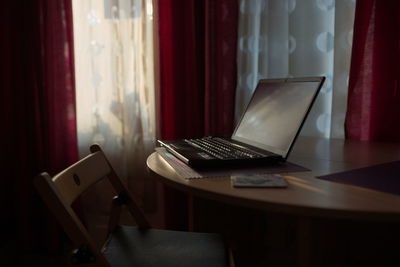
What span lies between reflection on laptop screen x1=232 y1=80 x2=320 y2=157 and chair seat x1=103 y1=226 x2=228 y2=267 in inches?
12.9

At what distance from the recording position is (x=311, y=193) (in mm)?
745

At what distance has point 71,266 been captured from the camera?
30.7 inches

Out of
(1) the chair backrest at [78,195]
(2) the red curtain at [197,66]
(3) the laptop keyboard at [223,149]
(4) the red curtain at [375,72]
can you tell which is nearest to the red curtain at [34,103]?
(2) the red curtain at [197,66]

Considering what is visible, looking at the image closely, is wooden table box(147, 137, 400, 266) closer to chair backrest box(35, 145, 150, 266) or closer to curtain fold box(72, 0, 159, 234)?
chair backrest box(35, 145, 150, 266)

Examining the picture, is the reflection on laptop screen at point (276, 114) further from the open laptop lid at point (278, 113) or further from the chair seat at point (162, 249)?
the chair seat at point (162, 249)

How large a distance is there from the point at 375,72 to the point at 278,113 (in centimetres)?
55

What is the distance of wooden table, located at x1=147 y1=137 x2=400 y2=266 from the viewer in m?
0.65

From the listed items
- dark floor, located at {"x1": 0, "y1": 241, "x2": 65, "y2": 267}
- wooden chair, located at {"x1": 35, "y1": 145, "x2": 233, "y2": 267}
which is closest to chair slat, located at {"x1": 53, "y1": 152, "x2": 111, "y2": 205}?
wooden chair, located at {"x1": 35, "y1": 145, "x2": 233, "y2": 267}

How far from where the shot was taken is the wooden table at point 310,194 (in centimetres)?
65

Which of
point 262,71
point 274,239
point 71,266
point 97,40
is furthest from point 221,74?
point 71,266

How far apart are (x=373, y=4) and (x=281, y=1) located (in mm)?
387

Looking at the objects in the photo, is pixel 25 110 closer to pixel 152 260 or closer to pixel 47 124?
pixel 47 124

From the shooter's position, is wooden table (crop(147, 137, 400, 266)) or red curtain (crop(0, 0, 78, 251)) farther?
red curtain (crop(0, 0, 78, 251))

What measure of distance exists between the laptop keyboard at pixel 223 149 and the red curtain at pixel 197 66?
1.81 feet
